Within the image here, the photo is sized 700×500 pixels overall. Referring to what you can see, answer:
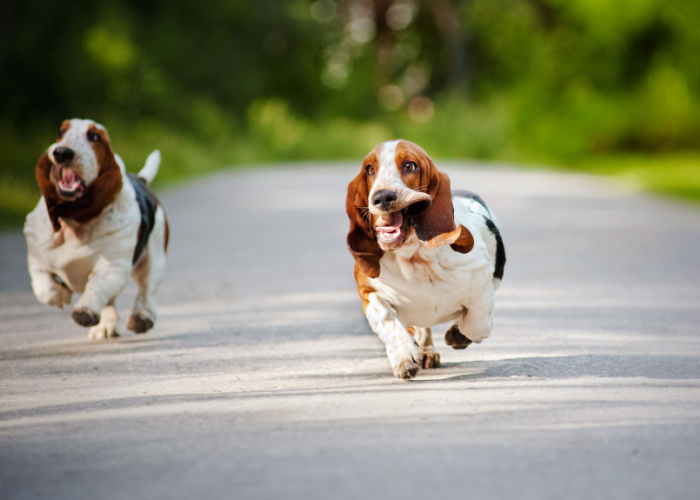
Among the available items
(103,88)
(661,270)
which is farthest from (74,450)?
(103,88)

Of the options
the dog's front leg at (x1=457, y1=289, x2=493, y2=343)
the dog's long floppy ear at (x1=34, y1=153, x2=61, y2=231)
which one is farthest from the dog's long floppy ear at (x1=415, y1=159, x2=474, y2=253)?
the dog's long floppy ear at (x1=34, y1=153, x2=61, y2=231)

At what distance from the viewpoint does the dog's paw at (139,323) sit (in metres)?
6.47

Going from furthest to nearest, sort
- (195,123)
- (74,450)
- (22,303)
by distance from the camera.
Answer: (195,123) < (22,303) < (74,450)

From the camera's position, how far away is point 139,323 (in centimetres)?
648

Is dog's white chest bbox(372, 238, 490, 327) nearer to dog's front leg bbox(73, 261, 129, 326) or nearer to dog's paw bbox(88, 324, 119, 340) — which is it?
dog's front leg bbox(73, 261, 129, 326)

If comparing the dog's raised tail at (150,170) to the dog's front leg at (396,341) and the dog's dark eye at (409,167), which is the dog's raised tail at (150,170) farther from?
the dog's dark eye at (409,167)

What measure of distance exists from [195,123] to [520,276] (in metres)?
24.5

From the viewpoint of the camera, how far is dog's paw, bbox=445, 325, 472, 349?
536 cm

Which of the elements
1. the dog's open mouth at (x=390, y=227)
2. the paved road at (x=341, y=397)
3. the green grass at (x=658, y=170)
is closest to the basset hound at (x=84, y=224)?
the paved road at (x=341, y=397)

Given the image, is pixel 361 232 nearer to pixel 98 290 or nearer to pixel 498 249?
pixel 498 249

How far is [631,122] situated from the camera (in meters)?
33.3

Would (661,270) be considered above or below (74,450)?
below

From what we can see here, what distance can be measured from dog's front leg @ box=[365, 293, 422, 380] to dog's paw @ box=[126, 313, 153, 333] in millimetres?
1914

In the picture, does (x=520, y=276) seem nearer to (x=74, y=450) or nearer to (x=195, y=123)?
(x=74, y=450)
